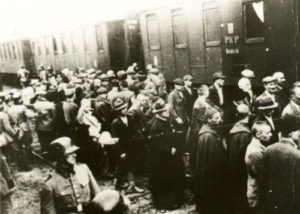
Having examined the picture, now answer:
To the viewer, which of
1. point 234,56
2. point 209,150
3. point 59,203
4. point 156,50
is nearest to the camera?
point 59,203

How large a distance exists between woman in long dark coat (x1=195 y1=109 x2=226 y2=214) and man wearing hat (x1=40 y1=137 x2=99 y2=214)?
1.96 metres

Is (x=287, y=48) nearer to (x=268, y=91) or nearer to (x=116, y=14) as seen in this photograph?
(x=268, y=91)

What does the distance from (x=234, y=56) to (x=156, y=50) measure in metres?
4.86

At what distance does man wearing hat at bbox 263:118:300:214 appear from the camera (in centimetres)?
407

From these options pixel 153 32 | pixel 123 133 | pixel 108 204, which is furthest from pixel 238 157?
pixel 153 32

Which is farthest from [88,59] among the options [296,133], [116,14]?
[296,133]

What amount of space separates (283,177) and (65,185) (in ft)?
6.85

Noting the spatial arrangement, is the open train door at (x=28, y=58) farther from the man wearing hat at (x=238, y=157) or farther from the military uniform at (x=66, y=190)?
the military uniform at (x=66, y=190)

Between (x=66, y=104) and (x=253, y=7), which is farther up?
(x=253, y=7)

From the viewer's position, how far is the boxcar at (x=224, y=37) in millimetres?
9070

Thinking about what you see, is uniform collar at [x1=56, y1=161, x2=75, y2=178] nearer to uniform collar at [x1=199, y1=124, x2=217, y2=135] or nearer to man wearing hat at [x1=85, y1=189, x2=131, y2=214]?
man wearing hat at [x1=85, y1=189, x2=131, y2=214]

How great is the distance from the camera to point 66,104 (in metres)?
8.70

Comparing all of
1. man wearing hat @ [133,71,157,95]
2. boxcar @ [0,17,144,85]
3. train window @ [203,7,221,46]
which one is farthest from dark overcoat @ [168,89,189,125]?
boxcar @ [0,17,144,85]

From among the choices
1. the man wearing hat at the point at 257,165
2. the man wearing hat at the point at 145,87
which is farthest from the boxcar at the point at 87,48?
the man wearing hat at the point at 257,165
